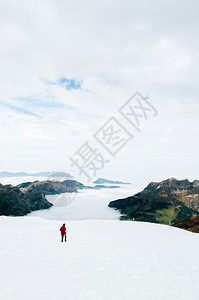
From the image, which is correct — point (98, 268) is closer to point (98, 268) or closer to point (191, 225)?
point (98, 268)

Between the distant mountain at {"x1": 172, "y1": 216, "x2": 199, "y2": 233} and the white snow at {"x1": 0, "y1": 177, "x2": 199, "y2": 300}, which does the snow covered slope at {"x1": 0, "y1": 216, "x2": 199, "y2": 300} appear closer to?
the white snow at {"x1": 0, "y1": 177, "x2": 199, "y2": 300}

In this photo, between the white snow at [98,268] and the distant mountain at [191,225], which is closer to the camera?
the white snow at [98,268]

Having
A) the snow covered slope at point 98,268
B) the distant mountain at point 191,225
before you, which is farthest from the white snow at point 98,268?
the distant mountain at point 191,225

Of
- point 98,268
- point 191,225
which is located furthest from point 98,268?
point 191,225

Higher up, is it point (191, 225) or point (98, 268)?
point (98, 268)

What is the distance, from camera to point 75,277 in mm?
14117

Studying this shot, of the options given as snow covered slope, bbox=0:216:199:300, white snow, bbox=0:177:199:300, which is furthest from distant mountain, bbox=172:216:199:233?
white snow, bbox=0:177:199:300

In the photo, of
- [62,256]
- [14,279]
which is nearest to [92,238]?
[62,256]

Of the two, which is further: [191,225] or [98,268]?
[191,225]

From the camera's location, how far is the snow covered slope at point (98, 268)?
39.5ft

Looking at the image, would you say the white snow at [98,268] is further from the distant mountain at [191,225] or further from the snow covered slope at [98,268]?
the distant mountain at [191,225]

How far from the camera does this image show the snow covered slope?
1203 cm

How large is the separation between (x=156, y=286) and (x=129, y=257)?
242 inches

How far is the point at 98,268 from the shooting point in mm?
16062
